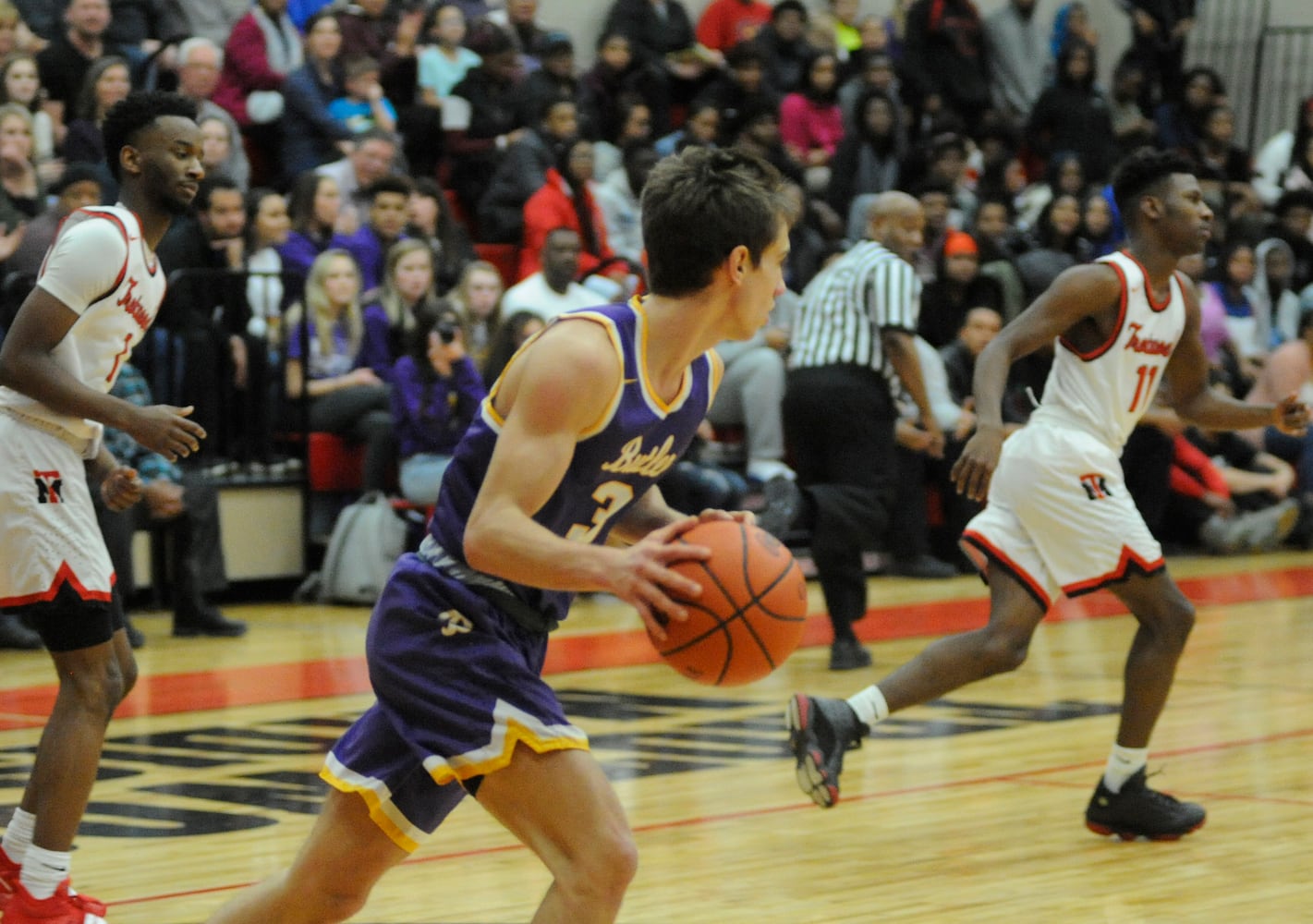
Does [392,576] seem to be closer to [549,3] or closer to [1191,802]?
[1191,802]

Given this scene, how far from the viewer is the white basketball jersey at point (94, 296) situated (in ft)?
14.8

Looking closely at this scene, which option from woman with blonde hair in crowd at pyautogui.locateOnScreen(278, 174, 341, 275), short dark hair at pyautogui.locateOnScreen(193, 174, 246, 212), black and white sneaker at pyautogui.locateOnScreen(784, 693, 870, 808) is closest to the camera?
black and white sneaker at pyautogui.locateOnScreen(784, 693, 870, 808)

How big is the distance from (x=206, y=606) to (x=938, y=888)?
5.64 meters

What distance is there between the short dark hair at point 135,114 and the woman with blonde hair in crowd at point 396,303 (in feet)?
19.7

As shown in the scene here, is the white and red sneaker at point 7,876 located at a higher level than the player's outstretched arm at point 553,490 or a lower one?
lower

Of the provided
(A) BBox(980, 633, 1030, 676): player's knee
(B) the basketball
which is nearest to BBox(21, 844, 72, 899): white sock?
(B) the basketball

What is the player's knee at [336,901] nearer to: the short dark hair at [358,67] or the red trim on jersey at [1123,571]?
the red trim on jersey at [1123,571]

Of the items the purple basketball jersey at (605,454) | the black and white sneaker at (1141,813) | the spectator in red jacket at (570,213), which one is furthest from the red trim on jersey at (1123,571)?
the spectator in red jacket at (570,213)

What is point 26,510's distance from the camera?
15.0 ft

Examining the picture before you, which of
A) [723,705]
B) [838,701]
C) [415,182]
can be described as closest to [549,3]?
[415,182]

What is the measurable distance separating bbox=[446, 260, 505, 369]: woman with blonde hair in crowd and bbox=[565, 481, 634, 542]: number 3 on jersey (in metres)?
7.42

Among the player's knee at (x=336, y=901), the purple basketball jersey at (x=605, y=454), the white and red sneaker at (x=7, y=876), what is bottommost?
the white and red sneaker at (x=7, y=876)

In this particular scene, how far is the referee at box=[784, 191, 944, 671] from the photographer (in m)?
8.66

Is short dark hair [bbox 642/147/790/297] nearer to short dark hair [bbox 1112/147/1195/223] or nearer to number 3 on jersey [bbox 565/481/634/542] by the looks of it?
number 3 on jersey [bbox 565/481/634/542]
